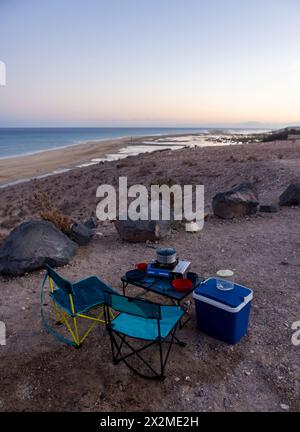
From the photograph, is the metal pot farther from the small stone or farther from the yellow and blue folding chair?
the small stone

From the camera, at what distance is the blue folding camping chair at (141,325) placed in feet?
10.7

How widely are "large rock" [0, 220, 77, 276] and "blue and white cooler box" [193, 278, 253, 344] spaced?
343cm

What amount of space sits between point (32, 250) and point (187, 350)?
375 cm

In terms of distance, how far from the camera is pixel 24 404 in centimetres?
320

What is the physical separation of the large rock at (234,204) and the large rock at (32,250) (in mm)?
4520

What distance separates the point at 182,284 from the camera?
4.37 metres

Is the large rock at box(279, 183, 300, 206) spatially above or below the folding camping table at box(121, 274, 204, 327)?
above

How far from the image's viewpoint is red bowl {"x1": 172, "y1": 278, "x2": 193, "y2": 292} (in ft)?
14.1

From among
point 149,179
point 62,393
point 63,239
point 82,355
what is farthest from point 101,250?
point 149,179

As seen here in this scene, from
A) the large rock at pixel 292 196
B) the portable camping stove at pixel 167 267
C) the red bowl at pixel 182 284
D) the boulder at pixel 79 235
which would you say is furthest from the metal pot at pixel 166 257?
the large rock at pixel 292 196

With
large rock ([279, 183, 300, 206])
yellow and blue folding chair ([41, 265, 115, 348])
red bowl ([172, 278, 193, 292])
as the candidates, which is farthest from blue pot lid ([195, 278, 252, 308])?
large rock ([279, 183, 300, 206])

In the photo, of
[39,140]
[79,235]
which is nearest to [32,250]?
[79,235]

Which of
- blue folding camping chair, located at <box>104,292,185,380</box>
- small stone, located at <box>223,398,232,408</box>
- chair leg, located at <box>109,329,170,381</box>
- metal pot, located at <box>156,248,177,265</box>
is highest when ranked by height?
metal pot, located at <box>156,248,177,265</box>

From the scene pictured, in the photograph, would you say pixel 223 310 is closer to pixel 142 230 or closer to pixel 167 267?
pixel 167 267
